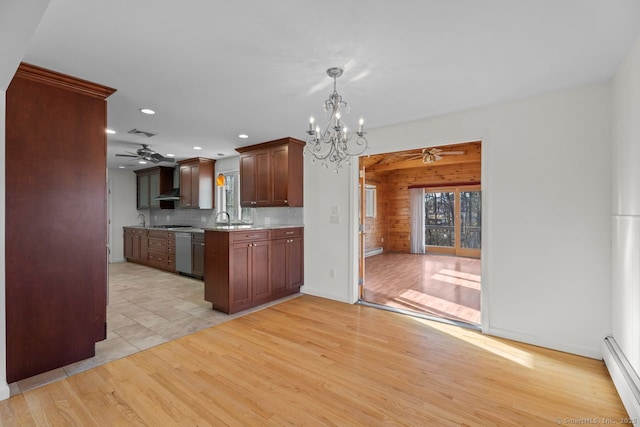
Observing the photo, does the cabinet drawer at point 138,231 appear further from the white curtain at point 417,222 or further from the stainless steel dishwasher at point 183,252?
the white curtain at point 417,222

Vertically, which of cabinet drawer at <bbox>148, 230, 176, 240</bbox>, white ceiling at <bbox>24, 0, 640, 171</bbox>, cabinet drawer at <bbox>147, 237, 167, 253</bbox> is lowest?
cabinet drawer at <bbox>147, 237, 167, 253</bbox>

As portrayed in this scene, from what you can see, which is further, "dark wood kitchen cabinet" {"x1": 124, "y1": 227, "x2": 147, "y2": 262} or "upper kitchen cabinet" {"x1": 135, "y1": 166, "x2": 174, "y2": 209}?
"upper kitchen cabinet" {"x1": 135, "y1": 166, "x2": 174, "y2": 209}

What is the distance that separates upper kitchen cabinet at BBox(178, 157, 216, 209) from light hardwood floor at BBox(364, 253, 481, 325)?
374 centimetres

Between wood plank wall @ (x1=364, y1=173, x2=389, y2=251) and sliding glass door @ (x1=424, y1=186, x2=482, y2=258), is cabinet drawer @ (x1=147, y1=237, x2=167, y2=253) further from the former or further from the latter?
sliding glass door @ (x1=424, y1=186, x2=482, y2=258)

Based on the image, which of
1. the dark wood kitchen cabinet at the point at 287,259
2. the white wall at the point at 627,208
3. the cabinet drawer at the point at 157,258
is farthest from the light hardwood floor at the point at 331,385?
the cabinet drawer at the point at 157,258

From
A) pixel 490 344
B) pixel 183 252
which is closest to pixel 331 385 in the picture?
pixel 490 344

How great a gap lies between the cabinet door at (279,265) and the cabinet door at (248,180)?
1015 mm

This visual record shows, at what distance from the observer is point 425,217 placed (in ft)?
29.4

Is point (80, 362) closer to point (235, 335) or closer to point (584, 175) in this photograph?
point (235, 335)

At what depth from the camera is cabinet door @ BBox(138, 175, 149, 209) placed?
7514 mm

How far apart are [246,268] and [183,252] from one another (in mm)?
2506

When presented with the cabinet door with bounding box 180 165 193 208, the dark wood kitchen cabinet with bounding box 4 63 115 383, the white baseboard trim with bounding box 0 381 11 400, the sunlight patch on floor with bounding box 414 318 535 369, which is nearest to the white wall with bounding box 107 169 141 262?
the cabinet door with bounding box 180 165 193 208

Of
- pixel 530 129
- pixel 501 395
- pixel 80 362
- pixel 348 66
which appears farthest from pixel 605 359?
pixel 80 362

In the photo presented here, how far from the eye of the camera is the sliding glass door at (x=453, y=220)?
8.25 metres
